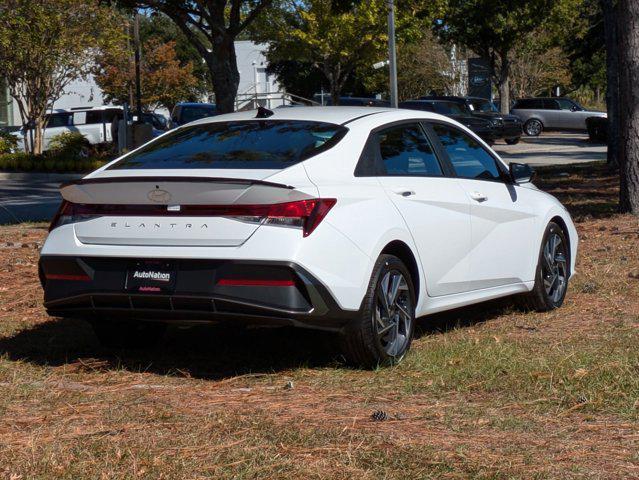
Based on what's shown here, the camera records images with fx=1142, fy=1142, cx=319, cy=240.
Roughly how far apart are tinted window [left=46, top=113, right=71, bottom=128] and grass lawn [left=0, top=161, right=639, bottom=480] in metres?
31.9

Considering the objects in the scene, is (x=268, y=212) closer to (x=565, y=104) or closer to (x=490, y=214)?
(x=490, y=214)

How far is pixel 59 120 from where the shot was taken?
130ft

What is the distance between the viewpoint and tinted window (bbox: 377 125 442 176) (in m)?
6.82

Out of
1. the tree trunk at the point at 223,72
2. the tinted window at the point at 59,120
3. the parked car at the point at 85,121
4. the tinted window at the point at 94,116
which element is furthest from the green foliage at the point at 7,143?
the tree trunk at the point at 223,72

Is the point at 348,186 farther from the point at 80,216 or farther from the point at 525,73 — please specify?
the point at 525,73

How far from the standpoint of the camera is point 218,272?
19.0ft

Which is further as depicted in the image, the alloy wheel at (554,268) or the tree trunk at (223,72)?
the tree trunk at (223,72)

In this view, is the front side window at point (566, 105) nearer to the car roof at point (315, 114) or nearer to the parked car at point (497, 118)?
the parked car at point (497, 118)

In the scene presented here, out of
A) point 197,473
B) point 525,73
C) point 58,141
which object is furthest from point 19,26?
point 525,73

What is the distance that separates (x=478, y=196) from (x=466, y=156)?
407 mm

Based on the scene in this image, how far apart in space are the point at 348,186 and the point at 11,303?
379 cm

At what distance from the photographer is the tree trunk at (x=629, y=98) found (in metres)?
13.2

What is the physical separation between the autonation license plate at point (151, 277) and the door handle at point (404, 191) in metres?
1.44

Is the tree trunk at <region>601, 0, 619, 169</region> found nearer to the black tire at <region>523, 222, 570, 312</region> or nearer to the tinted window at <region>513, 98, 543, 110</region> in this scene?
the black tire at <region>523, 222, 570, 312</region>
